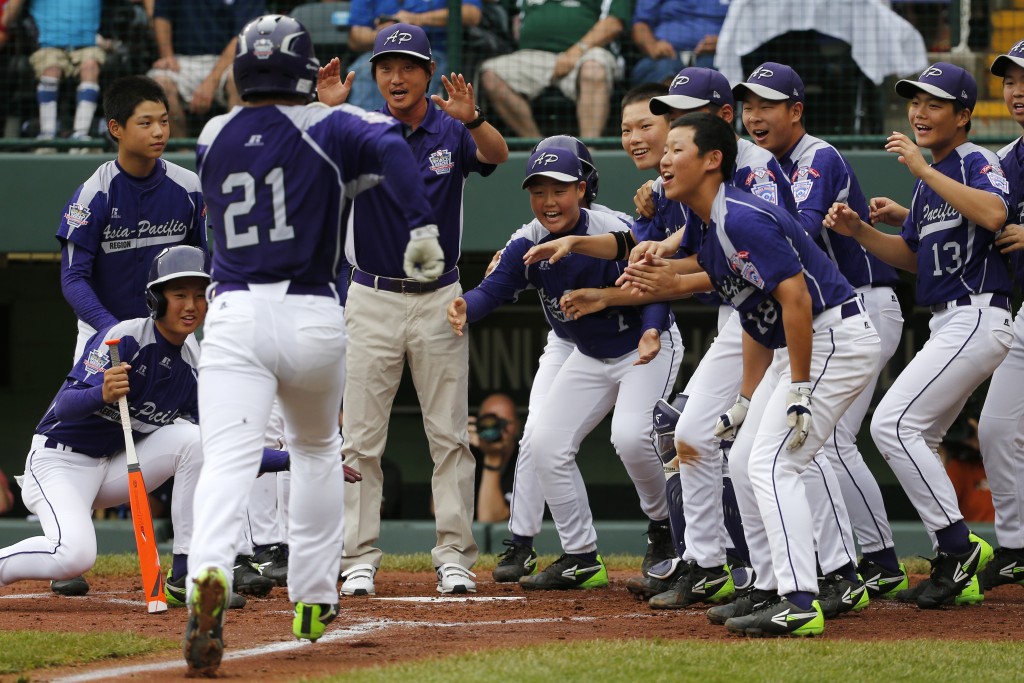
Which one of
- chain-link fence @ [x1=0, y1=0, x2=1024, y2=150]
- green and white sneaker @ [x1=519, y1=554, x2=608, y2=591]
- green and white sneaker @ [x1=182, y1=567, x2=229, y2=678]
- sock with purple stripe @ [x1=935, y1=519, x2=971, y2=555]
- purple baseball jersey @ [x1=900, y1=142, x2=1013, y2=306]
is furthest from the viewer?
chain-link fence @ [x1=0, y1=0, x2=1024, y2=150]

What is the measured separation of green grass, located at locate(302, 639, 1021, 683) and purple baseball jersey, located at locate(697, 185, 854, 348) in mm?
1069

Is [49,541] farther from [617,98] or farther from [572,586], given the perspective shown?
[617,98]

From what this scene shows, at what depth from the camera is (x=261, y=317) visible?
398 cm

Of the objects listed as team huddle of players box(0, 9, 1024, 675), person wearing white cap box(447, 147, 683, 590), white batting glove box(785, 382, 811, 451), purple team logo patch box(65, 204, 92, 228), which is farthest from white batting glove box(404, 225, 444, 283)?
purple team logo patch box(65, 204, 92, 228)

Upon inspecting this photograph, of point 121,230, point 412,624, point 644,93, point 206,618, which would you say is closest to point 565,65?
point 644,93

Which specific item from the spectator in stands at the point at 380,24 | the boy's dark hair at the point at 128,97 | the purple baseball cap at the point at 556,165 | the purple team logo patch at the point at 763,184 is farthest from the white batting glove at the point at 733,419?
the spectator in stands at the point at 380,24

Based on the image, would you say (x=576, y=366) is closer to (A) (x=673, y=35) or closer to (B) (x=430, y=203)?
(B) (x=430, y=203)

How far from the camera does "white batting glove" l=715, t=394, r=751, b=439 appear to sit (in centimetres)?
491

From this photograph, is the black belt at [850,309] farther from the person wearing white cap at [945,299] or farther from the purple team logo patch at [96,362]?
the purple team logo patch at [96,362]

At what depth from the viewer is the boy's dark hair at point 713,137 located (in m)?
4.63

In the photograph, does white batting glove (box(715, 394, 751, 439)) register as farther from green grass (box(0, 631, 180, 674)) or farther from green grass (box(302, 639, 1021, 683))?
green grass (box(0, 631, 180, 674))

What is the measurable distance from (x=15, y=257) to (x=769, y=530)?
297 inches

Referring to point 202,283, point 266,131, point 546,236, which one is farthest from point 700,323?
point 266,131

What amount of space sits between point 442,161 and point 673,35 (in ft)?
11.1
